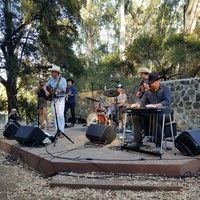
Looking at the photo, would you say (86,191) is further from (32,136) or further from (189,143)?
(32,136)

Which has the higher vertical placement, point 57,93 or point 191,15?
point 191,15

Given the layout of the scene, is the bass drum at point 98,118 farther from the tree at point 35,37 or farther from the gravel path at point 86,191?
the tree at point 35,37

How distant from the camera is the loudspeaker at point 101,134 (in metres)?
4.37

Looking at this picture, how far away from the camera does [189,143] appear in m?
3.49

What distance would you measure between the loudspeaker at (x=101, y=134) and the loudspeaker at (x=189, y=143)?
118 centimetres

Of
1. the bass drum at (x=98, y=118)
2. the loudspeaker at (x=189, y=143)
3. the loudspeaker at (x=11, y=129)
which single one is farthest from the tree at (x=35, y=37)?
the loudspeaker at (x=189, y=143)

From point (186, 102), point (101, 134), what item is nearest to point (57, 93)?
point (101, 134)

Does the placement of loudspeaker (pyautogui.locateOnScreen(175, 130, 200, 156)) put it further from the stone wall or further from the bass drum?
the stone wall

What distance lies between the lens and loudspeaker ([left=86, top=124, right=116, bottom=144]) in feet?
14.3

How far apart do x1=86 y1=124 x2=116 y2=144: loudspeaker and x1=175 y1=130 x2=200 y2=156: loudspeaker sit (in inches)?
46.5

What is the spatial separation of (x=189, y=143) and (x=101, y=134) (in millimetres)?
1400

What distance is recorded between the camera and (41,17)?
35.7 feet

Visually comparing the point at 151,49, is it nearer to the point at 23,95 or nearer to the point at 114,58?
the point at 114,58

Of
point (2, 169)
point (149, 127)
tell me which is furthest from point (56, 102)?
point (149, 127)
